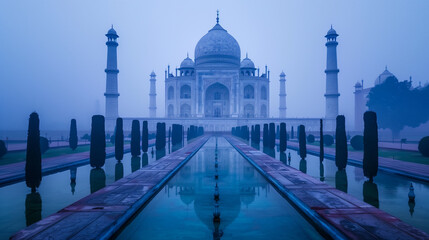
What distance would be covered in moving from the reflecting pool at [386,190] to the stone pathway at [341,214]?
57cm

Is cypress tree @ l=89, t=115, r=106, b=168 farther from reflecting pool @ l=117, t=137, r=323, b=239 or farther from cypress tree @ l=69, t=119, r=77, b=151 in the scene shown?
cypress tree @ l=69, t=119, r=77, b=151

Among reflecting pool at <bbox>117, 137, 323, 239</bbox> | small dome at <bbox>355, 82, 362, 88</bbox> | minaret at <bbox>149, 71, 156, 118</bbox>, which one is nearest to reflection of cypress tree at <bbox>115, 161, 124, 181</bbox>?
reflecting pool at <bbox>117, 137, 323, 239</bbox>

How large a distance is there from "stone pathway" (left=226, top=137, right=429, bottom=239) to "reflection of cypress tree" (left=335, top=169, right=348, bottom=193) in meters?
0.58

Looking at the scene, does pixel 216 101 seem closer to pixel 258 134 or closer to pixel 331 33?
pixel 331 33

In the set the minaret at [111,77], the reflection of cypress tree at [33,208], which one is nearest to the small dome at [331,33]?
the minaret at [111,77]

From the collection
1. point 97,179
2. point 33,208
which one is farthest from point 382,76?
point 33,208

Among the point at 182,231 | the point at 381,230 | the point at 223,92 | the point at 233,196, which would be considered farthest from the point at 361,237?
the point at 223,92

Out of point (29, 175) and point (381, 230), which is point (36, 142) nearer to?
point (29, 175)

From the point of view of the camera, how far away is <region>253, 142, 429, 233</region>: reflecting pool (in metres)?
5.28

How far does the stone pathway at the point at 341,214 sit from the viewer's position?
394 cm

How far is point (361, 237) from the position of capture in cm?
374

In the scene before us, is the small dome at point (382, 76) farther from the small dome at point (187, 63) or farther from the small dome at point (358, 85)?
the small dome at point (187, 63)

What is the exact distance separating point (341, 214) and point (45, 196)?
19.6 ft

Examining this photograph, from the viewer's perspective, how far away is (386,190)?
7082mm
